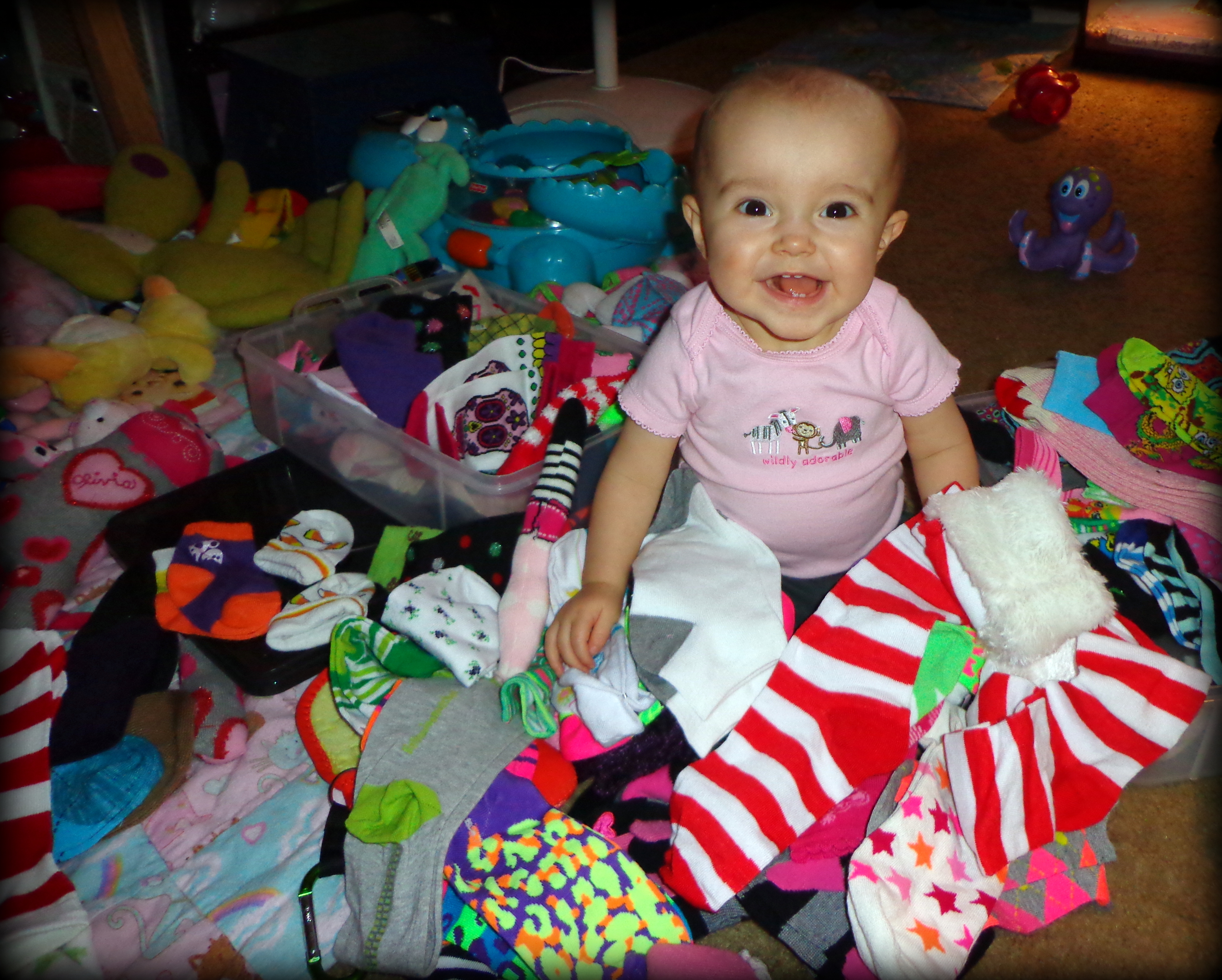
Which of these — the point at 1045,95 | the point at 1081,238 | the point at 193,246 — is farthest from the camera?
the point at 1045,95

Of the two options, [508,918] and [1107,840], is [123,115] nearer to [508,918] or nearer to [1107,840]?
[508,918]

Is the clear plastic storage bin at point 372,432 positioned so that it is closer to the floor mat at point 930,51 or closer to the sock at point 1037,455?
the sock at point 1037,455

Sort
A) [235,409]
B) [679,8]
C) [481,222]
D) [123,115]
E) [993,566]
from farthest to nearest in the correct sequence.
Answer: [679,8] → [123,115] → [481,222] → [235,409] → [993,566]

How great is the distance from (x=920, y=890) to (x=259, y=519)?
80 centimetres

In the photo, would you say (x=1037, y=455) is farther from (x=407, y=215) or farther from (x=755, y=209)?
(x=407, y=215)

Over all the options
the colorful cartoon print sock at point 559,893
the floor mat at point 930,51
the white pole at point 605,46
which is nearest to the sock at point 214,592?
the colorful cartoon print sock at point 559,893

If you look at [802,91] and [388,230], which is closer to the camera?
[802,91]

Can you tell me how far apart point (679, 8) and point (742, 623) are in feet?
9.12

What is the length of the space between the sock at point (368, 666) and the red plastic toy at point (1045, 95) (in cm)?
206

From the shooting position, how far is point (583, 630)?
780 millimetres

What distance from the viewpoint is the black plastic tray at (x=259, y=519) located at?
35.5 inches

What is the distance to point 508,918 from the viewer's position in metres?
0.68

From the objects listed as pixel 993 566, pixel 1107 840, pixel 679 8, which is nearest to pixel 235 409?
pixel 993 566

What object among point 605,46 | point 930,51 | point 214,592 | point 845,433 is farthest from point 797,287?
A: point 930,51
